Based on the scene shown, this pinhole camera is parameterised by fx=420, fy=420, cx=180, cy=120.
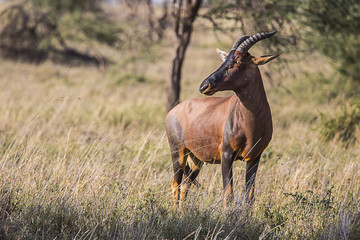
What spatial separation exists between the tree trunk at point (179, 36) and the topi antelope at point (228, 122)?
3266mm

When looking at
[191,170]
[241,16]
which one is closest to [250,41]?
[191,170]

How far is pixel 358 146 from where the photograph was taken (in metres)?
7.07

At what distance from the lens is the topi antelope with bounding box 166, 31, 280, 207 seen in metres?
3.92

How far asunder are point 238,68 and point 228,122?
0.56m

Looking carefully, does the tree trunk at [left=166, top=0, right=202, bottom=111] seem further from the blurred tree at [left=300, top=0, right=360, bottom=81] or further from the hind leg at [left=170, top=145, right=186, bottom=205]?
the hind leg at [left=170, top=145, right=186, bottom=205]

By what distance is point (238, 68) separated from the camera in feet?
12.9

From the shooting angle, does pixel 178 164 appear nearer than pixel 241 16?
Yes

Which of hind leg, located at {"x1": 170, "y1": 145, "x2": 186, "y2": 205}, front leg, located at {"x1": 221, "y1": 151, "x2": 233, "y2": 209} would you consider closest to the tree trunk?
hind leg, located at {"x1": 170, "y1": 145, "x2": 186, "y2": 205}

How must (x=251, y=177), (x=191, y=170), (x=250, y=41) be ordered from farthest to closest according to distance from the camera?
(x=191, y=170) → (x=251, y=177) → (x=250, y=41)

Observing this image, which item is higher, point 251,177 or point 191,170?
point 251,177

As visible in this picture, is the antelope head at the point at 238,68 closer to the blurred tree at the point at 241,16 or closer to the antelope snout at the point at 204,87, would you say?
the antelope snout at the point at 204,87

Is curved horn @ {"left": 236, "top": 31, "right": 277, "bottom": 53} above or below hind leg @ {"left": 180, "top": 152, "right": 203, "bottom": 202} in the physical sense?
above

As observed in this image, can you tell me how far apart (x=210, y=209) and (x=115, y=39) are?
1693 centimetres

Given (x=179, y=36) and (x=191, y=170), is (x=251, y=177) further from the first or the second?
(x=179, y=36)
